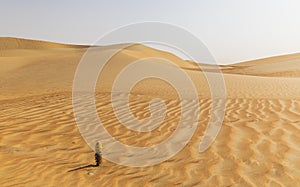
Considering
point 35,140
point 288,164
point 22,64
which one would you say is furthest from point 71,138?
point 22,64

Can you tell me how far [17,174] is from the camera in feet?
14.1

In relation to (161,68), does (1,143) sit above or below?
below

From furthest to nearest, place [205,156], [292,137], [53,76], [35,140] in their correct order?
[53,76]
[35,140]
[292,137]
[205,156]

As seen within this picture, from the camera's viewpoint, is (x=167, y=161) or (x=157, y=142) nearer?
(x=167, y=161)

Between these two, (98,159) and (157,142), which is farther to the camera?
(157,142)

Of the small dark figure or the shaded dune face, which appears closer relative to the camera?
the shaded dune face

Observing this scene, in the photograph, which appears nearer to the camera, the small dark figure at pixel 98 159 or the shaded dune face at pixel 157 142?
the shaded dune face at pixel 157 142

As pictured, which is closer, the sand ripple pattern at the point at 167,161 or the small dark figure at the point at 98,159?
the sand ripple pattern at the point at 167,161

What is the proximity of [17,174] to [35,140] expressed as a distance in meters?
1.63

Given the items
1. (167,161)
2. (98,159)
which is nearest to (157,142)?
(167,161)

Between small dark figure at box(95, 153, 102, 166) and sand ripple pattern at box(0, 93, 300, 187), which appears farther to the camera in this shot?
small dark figure at box(95, 153, 102, 166)

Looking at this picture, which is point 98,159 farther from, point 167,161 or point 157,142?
point 157,142

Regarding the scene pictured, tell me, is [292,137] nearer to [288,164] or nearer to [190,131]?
[288,164]

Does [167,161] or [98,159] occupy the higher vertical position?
[98,159]
